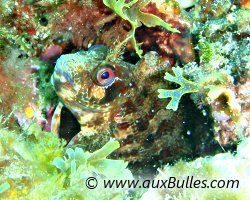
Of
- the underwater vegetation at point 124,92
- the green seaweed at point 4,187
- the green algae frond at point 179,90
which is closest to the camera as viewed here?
the green seaweed at point 4,187

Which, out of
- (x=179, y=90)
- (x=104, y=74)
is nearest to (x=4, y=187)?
(x=104, y=74)

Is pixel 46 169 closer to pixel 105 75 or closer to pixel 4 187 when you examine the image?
pixel 4 187

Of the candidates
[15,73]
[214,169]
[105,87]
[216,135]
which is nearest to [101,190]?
[214,169]

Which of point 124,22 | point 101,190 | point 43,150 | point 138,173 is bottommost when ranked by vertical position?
point 138,173

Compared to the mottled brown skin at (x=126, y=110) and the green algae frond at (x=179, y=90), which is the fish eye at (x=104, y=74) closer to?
the mottled brown skin at (x=126, y=110)

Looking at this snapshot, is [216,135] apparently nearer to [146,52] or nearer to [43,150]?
[146,52]

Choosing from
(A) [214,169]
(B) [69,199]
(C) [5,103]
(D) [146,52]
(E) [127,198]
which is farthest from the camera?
(D) [146,52]

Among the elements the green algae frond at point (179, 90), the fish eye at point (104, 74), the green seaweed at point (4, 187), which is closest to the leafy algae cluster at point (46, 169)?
the green seaweed at point (4, 187)
